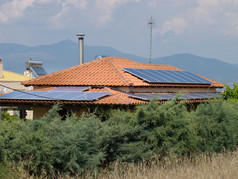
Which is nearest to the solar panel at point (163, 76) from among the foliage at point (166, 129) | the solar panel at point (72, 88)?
the solar panel at point (72, 88)

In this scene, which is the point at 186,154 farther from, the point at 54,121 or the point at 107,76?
the point at 107,76

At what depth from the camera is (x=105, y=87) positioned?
66.1 feet

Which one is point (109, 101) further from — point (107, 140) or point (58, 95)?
point (107, 140)

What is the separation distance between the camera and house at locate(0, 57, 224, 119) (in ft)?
Result: 57.9

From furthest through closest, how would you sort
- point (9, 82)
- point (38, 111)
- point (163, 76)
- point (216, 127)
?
point (9, 82)
point (163, 76)
point (38, 111)
point (216, 127)

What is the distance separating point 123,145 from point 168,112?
6.65ft

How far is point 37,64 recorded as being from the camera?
46.8 m

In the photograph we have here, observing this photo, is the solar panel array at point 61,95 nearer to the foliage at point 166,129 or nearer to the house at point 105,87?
the house at point 105,87

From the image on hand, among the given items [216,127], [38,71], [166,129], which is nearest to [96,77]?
[216,127]

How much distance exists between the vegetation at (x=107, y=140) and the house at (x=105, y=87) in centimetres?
355

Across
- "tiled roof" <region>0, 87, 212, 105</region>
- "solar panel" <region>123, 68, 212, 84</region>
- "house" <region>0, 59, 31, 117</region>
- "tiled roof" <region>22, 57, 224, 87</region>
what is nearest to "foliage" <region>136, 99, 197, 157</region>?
"tiled roof" <region>0, 87, 212, 105</region>

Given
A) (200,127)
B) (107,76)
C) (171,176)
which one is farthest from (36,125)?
(107,76)

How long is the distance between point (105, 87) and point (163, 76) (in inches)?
168

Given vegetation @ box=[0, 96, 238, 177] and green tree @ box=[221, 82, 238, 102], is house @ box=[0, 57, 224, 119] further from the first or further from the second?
vegetation @ box=[0, 96, 238, 177]
